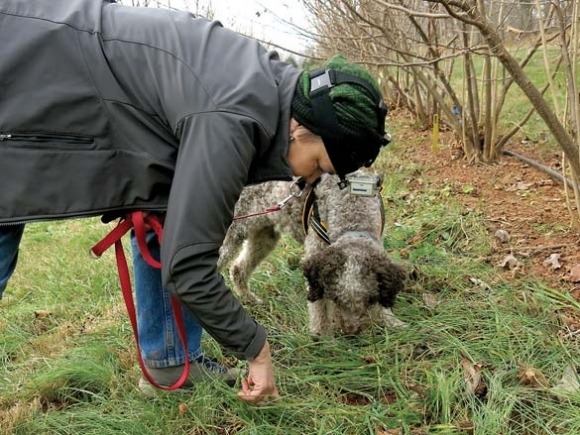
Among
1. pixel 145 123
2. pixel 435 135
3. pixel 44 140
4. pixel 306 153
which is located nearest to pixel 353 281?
pixel 306 153

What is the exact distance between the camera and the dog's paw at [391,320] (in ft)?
11.0

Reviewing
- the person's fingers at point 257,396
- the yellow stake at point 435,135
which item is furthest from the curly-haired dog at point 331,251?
the yellow stake at point 435,135

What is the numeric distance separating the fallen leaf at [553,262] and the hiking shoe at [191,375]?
221 cm

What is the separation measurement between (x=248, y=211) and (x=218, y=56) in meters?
2.25

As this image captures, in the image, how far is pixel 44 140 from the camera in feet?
6.50

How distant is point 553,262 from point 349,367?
67.7 inches

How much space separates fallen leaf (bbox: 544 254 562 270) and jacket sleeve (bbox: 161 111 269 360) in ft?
8.66

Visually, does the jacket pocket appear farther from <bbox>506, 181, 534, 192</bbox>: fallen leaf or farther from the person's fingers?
<bbox>506, 181, 534, 192</bbox>: fallen leaf

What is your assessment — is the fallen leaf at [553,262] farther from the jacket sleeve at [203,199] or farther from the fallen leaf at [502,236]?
the jacket sleeve at [203,199]

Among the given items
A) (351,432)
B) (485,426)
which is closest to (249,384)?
(351,432)

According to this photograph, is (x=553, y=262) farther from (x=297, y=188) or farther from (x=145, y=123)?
(x=145, y=123)

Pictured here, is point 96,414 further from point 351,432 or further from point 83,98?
point 83,98

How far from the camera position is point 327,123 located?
202 centimetres

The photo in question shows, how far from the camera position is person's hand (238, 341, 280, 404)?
2.22 m
